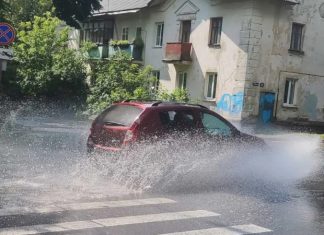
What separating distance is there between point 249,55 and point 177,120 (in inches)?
655

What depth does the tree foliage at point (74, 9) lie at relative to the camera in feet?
103

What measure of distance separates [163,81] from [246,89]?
22.7 feet

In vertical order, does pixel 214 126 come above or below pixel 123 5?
below

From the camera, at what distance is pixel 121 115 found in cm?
920

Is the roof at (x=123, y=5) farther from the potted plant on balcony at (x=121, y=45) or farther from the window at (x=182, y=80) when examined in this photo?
the window at (x=182, y=80)

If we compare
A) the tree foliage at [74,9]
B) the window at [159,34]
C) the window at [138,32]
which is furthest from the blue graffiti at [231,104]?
the tree foliage at [74,9]

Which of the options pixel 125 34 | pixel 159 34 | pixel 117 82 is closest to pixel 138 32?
pixel 159 34

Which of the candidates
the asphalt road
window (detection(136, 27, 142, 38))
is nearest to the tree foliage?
window (detection(136, 27, 142, 38))

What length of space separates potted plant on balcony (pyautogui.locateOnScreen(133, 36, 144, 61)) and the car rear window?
914 inches

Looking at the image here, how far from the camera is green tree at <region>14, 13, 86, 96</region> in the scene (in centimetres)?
2825

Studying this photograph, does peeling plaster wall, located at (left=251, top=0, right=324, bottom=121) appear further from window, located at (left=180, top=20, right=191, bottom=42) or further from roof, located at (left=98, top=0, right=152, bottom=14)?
roof, located at (left=98, top=0, right=152, bottom=14)

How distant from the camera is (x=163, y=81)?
30.8 m

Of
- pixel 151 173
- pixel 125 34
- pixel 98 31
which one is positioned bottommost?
pixel 151 173

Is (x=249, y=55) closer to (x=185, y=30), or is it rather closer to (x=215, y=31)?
(x=215, y=31)
